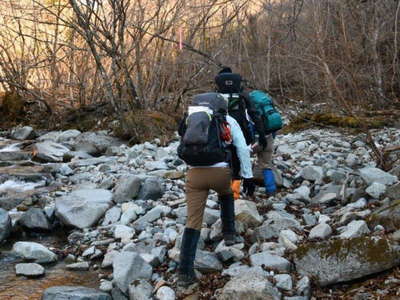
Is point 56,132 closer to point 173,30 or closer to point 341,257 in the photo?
point 173,30

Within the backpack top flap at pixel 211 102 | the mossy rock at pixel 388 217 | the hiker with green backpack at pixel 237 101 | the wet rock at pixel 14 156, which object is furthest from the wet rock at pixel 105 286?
the wet rock at pixel 14 156

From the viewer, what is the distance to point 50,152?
10.9 m

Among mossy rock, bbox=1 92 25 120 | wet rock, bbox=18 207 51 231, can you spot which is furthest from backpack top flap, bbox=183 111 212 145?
mossy rock, bbox=1 92 25 120

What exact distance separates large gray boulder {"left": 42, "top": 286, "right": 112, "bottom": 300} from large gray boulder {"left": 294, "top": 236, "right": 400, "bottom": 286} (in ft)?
5.78

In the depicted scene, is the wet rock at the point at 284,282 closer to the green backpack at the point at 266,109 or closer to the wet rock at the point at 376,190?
the wet rock at the point at 376,190

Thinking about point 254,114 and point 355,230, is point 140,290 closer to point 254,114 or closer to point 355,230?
point 355,230

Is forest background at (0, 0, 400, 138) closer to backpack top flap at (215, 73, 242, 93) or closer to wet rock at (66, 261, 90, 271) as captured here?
backpack top flap at (215, 73, 242, 93)

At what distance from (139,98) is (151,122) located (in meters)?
1.14

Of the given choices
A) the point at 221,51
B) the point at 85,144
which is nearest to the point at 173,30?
the point at 221,51

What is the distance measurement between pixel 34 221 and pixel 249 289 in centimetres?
358

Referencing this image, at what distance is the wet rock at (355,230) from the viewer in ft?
14.1

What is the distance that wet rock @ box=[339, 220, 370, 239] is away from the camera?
4.29 meters

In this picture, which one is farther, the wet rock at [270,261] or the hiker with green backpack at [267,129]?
the hiker with green backpack at [267,129]

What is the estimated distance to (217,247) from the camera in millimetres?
4801
